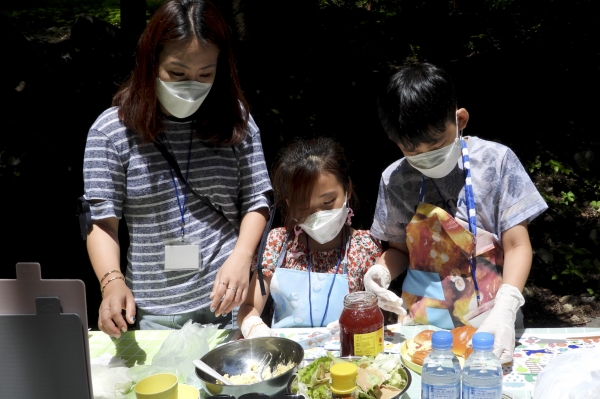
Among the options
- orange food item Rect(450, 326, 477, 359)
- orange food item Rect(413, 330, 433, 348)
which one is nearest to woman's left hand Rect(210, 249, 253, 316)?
orange food item Rect(413, 330, 433, 348)

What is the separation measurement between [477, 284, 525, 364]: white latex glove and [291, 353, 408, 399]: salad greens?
329 millimetres

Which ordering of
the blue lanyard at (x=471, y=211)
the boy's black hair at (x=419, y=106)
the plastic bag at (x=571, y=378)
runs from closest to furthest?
1. the plastic bag at (x=571, y=378)
2. the boy's black hair at (x=419, y=106)
3. the blue lanyard at (x=471, y=211)

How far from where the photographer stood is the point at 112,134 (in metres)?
2.15

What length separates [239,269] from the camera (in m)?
2.10

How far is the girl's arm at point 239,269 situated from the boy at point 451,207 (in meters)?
0.52

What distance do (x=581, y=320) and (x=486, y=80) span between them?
316cm

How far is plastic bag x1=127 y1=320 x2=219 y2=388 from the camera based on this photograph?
186 cm

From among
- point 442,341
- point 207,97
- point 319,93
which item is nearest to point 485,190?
point 442,341

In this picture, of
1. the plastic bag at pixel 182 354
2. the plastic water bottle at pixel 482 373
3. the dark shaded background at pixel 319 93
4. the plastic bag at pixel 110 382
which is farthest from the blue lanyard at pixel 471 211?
the dark shaded background at pixel 319 93

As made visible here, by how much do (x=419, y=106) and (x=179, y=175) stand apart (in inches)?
35.6

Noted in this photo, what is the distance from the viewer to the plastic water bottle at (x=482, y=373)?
1419mm

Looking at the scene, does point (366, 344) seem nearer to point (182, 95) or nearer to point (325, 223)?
point (325, 223)

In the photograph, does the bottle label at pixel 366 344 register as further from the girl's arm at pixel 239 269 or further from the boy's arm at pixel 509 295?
the girl's arm at pixel 239 269

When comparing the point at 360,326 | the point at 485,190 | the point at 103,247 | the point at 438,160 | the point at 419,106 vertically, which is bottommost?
the point at 360,326
